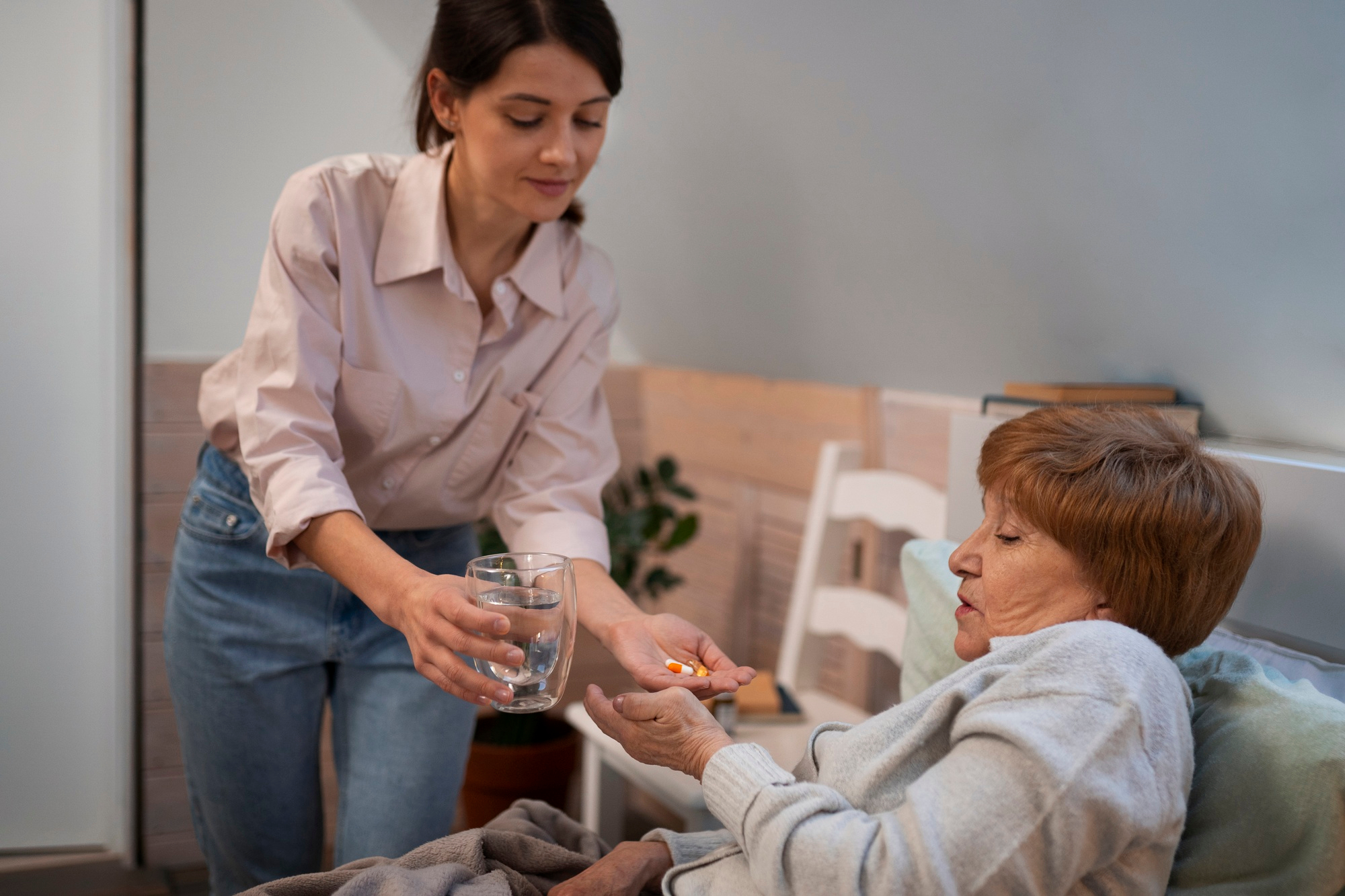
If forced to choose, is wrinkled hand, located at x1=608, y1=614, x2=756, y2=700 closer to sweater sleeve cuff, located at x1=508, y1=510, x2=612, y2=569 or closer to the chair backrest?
sweater sleeve cuff, located at x1=508, y1=510, x2=612, y2=569

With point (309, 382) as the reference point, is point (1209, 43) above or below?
above

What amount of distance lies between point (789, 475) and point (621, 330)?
2.62 ft

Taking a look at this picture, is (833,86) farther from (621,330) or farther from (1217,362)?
(621,330)

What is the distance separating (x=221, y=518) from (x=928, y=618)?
0.96 meters

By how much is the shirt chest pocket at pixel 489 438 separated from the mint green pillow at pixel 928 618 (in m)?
0.57

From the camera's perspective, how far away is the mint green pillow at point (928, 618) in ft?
4.69

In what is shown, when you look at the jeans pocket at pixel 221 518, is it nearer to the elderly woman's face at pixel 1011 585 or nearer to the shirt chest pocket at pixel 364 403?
the shirt chest pocket at pixel 364 403

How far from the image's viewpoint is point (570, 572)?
106 cm

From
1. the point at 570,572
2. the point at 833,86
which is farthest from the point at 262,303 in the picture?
the point at 833,86

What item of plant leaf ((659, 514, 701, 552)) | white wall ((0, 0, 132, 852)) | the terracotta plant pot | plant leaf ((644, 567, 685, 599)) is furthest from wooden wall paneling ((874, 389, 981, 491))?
white wall ((0, 0, 132, 852))

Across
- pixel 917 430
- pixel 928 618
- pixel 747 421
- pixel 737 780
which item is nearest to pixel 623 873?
pixel 737 780

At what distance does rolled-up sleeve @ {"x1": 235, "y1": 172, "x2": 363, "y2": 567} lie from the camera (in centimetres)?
125

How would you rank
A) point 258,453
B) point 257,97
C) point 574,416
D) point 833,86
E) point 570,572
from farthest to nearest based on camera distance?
→ 1. point 257,97
2. point 833,86
3. point 574,416
4. point 258,453
5. point 570,572

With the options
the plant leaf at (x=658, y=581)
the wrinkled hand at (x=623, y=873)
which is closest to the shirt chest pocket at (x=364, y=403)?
the wrinkled hand at (x=623, y=873)
